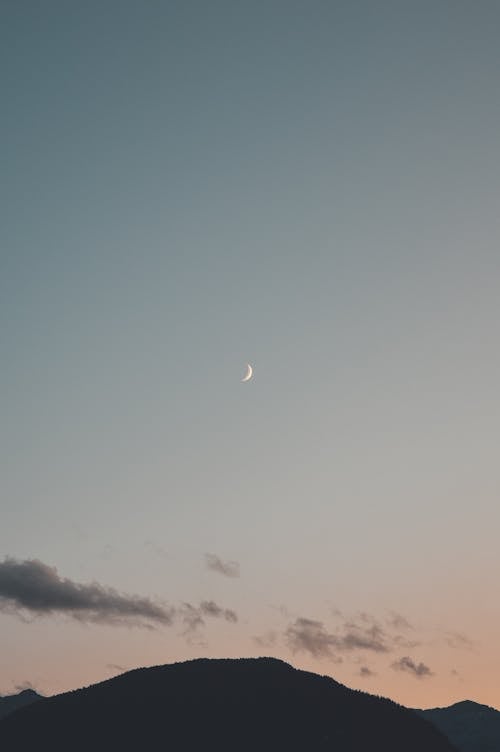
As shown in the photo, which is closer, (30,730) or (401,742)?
(401,742)

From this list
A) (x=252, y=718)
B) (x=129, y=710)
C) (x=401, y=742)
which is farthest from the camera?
(x=129, y=710)

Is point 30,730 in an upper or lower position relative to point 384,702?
lower

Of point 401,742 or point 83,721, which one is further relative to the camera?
point 83,721

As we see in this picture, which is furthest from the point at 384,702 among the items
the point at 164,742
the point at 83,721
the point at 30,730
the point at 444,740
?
the point at 30,730

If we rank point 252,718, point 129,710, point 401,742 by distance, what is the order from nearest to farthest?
point 401,742
point 252,718
point 129,710

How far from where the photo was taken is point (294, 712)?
184375mm

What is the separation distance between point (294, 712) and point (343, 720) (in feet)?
41.5

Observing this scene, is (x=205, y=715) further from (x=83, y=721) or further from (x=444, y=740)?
(x=444, y=740)

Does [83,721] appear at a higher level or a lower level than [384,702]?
lower

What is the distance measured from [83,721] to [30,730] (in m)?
16.6

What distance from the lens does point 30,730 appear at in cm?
19950

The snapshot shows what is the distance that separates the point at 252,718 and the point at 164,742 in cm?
2261

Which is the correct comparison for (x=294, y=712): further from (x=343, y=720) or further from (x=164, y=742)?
(x=164, y=742)

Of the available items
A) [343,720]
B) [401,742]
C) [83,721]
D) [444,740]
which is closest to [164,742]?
[83,721]
